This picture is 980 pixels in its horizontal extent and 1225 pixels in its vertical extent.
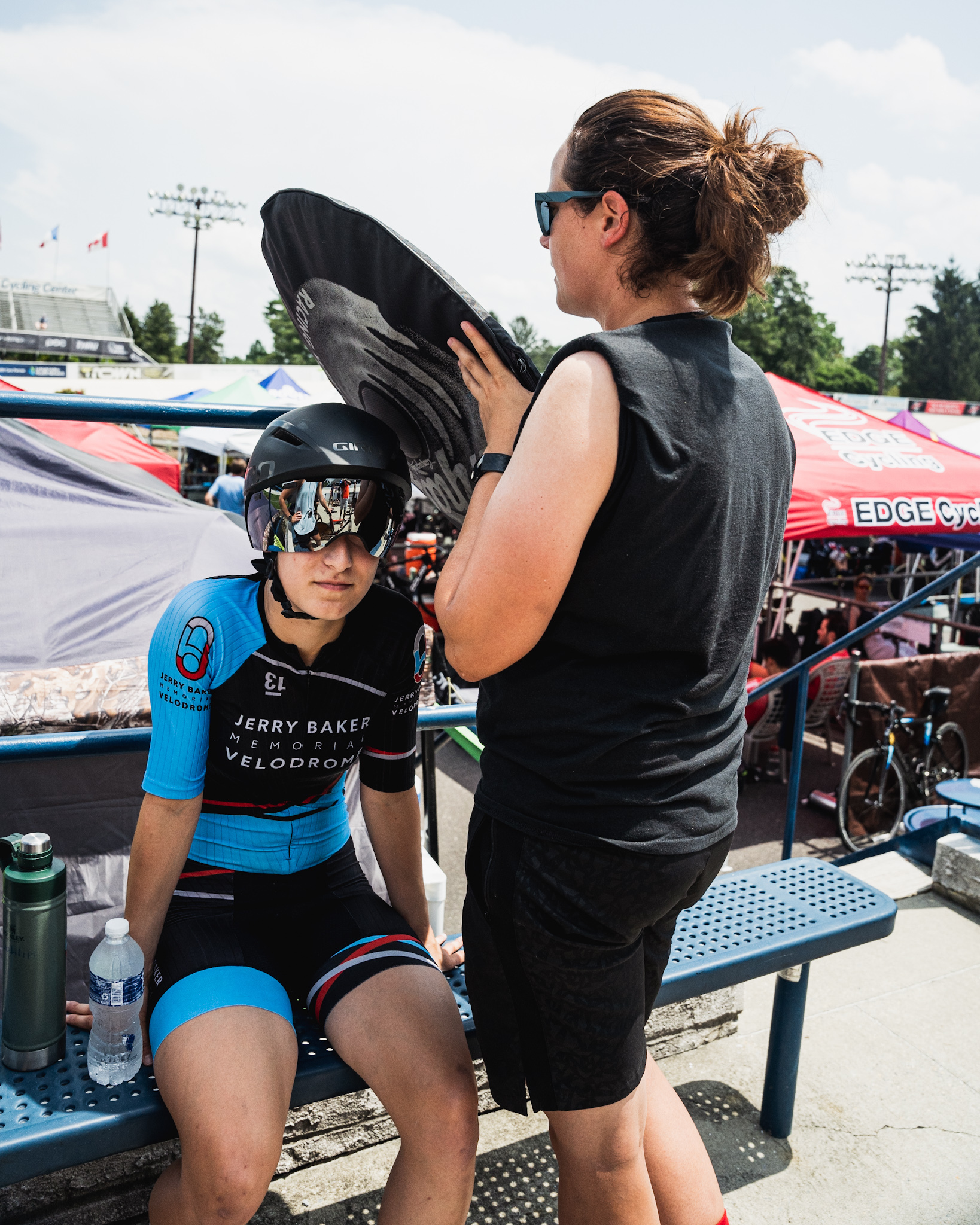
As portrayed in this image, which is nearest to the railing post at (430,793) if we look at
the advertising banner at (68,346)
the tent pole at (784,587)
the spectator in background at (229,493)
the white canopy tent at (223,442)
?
the tent pole at (784,587)

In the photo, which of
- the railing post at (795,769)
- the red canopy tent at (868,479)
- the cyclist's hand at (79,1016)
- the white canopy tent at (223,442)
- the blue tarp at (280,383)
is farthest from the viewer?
the blue tarp at (280,383)

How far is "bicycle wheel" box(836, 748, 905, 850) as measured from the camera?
705 centimetres

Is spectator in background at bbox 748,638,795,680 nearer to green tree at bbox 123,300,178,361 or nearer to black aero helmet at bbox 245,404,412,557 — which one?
black aero helmet at bbox 245,404,412,557

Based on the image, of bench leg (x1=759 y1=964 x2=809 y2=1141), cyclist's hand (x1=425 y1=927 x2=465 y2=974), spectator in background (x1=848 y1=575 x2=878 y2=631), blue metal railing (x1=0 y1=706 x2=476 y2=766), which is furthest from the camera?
spectator in background (x1=848 y1=575 x2=878 y2=631)

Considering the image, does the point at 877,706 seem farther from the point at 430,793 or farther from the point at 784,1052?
the point at 784,1052

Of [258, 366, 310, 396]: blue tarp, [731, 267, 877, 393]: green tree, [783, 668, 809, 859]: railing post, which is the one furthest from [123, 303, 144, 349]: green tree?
[783, 668, 809, 859]: railing post

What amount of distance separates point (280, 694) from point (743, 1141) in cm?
181

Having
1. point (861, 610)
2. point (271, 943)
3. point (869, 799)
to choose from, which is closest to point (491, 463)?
point (271, 943)

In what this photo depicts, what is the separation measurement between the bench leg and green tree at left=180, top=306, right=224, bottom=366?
94.1 meters

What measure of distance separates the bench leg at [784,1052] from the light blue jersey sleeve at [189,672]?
1.69 metres

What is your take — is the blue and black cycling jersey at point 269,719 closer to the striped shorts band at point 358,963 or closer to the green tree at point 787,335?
the striped shorts band at point 358,963

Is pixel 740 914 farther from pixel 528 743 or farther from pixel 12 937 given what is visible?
pixel 12 937

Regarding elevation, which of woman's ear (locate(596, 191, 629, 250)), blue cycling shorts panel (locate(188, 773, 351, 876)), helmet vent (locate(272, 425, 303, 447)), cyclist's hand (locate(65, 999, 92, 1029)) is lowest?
cyclist's hand (locate(65, 999, 92, 1029))

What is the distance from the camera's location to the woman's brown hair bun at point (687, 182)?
133cm
